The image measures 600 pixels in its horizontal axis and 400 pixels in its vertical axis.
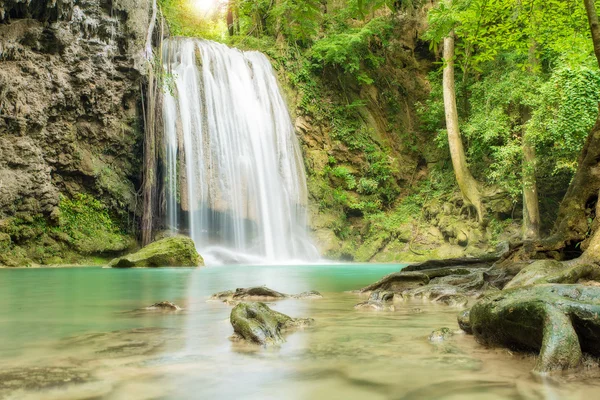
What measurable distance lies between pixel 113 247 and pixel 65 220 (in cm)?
181

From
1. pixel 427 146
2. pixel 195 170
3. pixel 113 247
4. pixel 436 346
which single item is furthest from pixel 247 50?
pixel 436 346

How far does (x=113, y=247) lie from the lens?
17719 millimetres

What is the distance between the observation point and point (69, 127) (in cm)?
1805

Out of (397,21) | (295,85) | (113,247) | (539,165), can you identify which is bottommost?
→ (113,247)

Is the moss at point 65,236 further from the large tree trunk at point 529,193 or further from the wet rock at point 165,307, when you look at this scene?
the large tree trunk at point 529,193

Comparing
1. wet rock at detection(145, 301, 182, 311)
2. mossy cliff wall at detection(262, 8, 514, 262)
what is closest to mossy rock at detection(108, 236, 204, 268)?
mossy cliff wall at detection(262, 8, 514, 262)

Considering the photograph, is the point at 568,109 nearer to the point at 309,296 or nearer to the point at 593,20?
the point at 593,20

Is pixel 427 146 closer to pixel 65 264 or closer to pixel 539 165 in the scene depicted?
pixel 539 165

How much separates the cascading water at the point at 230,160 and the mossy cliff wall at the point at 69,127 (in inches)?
66.0

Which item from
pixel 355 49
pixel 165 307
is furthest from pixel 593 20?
pixel 355 49

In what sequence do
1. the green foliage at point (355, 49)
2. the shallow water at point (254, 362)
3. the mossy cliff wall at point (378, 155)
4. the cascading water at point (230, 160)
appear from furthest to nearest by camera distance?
1. the green foliage at point (355, 49)
2. the mossy cliff wall at point (378, 155)
3. the cascading water at point (230, 160)
4. the shallow water at point (254, 362)

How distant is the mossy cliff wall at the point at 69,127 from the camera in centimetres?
1620

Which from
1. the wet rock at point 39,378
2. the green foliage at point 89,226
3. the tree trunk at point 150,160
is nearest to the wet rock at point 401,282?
the wet rock at point 39,378

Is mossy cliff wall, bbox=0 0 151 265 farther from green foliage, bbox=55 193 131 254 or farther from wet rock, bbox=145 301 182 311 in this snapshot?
wet rock, bbox=145 301 182 311
